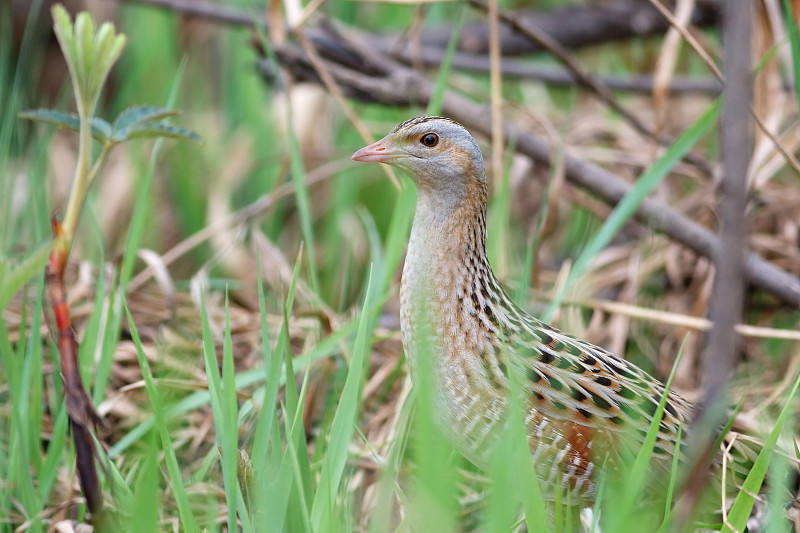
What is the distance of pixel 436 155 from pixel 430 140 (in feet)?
0.16

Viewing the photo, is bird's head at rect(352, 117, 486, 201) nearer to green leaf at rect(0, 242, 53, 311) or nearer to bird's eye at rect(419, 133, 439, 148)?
bird's eye at rect(419, 133, 439, 148)

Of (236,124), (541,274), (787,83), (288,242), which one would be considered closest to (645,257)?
(541,274)

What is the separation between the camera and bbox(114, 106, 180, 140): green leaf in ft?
6.19

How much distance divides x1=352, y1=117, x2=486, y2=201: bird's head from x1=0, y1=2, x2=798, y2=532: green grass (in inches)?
16.0

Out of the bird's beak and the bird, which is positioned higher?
the bird's beak

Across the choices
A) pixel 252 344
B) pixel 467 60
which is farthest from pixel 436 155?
pixel 467 60

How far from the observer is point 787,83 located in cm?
414

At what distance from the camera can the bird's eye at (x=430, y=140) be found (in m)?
2.33

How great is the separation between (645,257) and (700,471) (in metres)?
2.74

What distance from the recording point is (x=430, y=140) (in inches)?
92.0

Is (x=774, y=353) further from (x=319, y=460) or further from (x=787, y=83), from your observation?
(x=319, y=460)

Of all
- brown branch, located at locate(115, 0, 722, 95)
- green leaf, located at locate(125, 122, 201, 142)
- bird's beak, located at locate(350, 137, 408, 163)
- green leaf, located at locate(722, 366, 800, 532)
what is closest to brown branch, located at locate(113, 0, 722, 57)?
brown branch, located at locate(115, 0, 722, 95)

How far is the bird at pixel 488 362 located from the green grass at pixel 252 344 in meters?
0.11

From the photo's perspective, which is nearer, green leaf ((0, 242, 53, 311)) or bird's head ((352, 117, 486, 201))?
green leaf ((0, 242, 53, 311))
